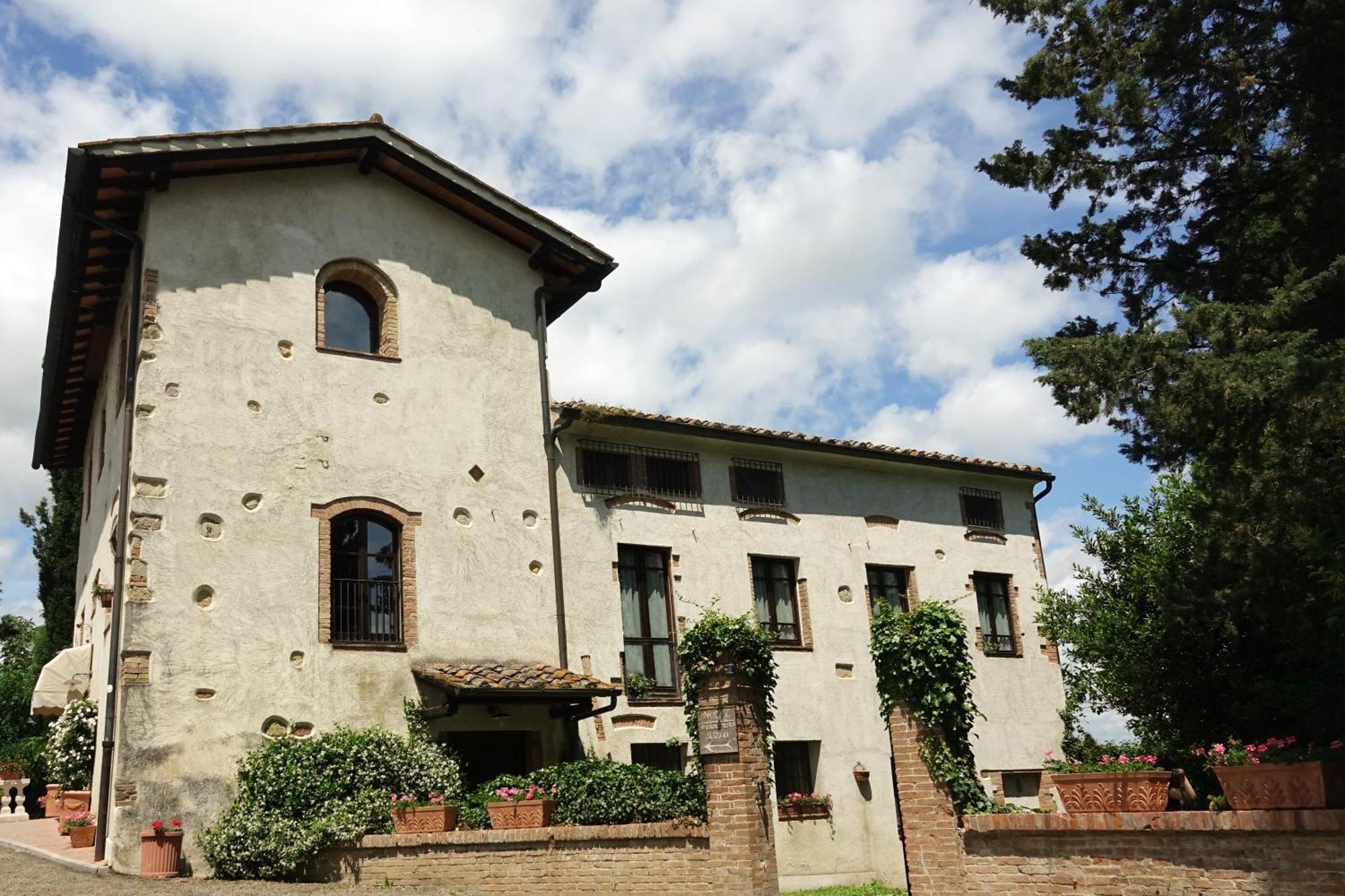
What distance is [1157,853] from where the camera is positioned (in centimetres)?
845

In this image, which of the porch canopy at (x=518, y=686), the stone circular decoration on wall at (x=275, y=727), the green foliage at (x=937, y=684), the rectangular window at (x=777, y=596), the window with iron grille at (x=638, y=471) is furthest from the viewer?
the rectangular window at (x=777, y=596)

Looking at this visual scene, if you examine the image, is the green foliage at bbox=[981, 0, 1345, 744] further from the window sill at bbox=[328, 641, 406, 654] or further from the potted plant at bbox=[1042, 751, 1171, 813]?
the window sill at bbox=[328, 641, 406, 654]

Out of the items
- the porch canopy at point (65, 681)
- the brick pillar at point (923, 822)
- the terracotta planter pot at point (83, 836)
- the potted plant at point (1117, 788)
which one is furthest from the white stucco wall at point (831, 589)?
the potted plant at point (1117, 788)

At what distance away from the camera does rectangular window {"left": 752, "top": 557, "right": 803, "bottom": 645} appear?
59.7 feet

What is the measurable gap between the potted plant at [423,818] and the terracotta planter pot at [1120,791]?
22.0ft

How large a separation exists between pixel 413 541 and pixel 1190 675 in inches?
445

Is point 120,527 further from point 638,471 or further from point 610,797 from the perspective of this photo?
point 638,471

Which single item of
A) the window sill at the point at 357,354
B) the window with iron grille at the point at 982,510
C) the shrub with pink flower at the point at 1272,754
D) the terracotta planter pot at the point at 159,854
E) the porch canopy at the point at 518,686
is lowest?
the terracotta planter pot at the point at 159,854

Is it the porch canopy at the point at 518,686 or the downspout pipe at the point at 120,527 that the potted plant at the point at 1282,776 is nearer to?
the porch canopy at the point at 518,686

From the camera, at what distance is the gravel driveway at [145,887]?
36.5 ft

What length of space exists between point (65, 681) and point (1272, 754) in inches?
592

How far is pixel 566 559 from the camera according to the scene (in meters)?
16.5

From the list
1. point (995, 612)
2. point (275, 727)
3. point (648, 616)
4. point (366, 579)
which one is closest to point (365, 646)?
point (366, 579)

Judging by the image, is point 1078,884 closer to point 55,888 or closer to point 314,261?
point 55,888
